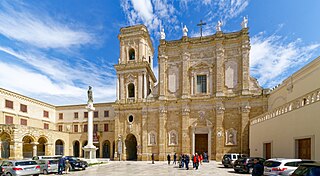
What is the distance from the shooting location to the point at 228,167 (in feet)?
72.2

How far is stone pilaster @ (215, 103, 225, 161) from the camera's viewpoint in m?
28.8

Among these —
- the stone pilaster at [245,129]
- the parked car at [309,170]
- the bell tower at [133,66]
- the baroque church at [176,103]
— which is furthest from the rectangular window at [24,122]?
the parked car at [309,170]

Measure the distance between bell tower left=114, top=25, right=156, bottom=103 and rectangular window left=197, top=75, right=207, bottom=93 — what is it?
7745 millimetres

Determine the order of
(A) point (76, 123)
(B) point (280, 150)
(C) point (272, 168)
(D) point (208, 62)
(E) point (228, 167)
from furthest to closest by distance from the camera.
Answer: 1. (A) point (76, 123)
2. (D) point (208, 62)
3. (E) point (228, 167)
4. (B) point (280, 150)
5. (C) point (272, 168)

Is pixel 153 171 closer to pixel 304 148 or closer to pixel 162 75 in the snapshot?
pixel 304 148

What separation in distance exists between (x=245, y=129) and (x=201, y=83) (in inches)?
328

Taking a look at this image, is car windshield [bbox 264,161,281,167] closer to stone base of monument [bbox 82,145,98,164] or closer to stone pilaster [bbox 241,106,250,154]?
stone pilaster [bbox 241,106,250,154]

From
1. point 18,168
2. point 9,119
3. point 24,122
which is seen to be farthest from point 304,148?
point 24,122

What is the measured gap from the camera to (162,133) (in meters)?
31.3

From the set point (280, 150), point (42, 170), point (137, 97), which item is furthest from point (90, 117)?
point (280, 150)

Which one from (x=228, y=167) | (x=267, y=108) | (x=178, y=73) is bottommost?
(x=228, y=167)

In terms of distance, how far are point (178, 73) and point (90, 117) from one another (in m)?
13.4

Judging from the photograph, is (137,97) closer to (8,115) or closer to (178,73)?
(178,73)

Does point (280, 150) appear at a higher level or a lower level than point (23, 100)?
lower
